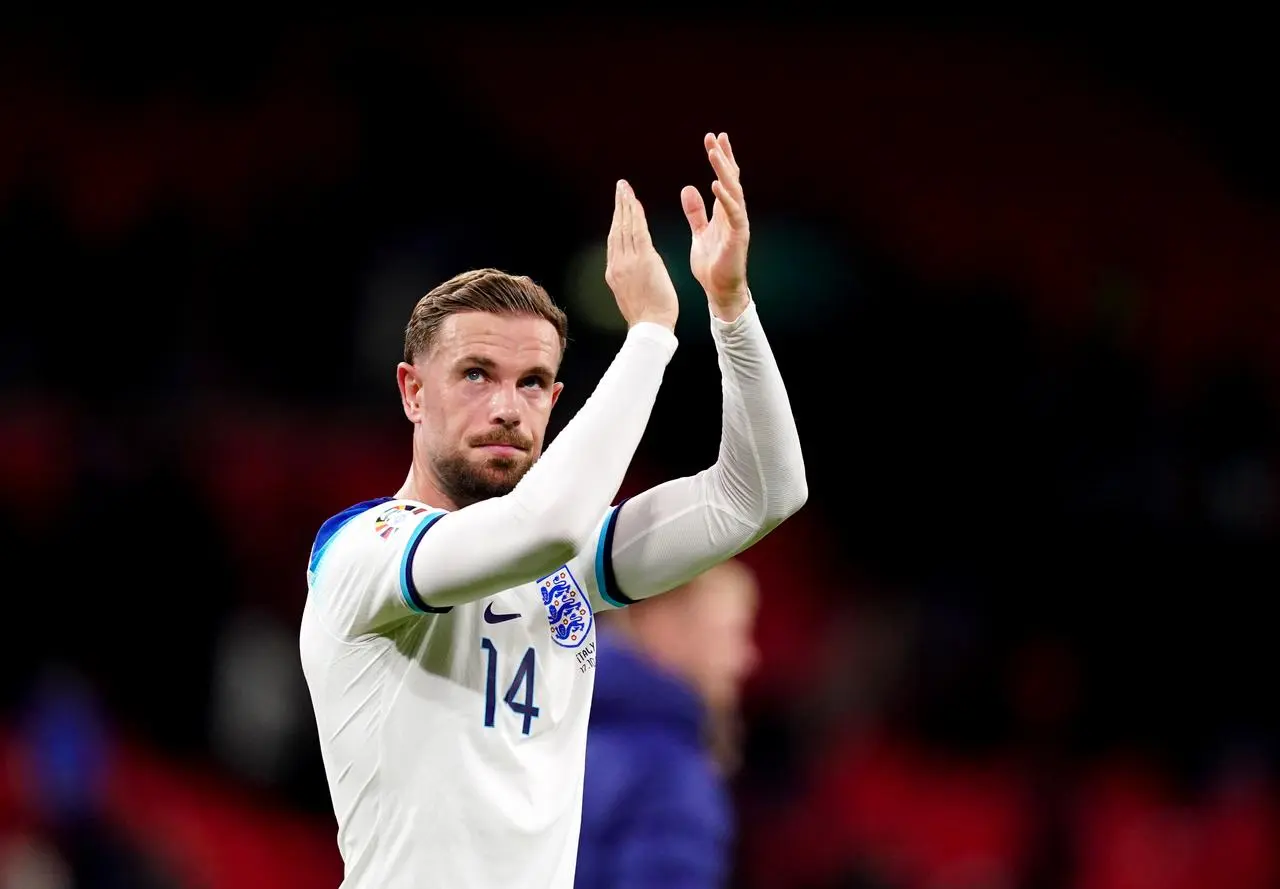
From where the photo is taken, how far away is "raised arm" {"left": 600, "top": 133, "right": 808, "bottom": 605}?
3.26m

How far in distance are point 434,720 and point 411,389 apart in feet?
2.36

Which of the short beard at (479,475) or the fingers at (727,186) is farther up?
the fingers at (727,186)

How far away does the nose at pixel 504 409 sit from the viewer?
3.14m

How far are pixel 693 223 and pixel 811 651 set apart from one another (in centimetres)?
749

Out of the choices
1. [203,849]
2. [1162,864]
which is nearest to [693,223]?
[203,849]

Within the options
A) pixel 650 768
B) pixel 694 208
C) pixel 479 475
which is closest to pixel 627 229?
pixel 694 208

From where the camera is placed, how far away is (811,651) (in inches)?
417

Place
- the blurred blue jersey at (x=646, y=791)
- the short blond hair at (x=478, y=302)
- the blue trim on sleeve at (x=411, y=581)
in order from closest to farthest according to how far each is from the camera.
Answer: the blue trim on sleeve at (x=411, y=581), the short blond hair at (x=478, y=302), the blurred blue jersey at (x=646, y=791)

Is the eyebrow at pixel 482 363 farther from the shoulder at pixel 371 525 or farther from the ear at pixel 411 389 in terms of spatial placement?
the shoulder at pixel 371 525

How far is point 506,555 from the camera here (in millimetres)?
2789

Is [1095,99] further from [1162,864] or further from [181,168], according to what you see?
[181,168]

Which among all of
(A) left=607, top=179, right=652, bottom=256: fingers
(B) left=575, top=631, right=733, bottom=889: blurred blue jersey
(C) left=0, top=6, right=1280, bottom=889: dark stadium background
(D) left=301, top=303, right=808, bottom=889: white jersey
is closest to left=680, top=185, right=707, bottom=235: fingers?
(A) left=607, top=179, right=652, bottom=256: fingers

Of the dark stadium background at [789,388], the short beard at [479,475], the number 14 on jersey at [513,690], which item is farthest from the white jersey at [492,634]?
the dark stadium background at [789,388]

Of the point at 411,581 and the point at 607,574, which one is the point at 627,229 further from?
the point at 411,581
